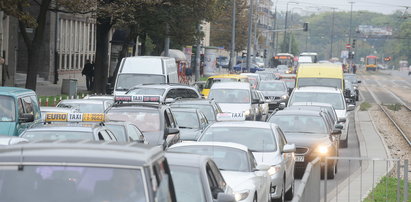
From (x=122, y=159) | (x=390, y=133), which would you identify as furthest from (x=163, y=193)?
(x=390, y=133)

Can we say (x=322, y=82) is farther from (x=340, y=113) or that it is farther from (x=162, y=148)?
(x=162, y=148)

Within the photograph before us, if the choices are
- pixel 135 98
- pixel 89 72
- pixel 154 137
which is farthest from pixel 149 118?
pixel 89 72

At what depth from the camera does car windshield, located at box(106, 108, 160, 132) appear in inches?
784

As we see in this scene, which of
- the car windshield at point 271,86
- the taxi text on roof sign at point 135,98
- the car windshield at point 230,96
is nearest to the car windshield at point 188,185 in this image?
the taxi text on roof sign at point 135,98

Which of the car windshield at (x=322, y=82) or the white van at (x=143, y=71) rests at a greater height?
the white van at (x=143, y=71)

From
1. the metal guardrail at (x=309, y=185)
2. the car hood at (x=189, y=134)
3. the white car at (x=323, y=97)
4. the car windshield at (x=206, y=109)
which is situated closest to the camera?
the metal guardrail at (x=309, y=185)

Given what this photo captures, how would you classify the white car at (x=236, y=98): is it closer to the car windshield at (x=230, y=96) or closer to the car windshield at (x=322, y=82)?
the car windshield at (x=230, y=96)

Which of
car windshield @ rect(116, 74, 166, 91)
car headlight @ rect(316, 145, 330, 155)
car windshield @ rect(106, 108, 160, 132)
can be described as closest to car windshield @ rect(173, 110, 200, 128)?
car windshield @ rect(106, 108, 160, 132)

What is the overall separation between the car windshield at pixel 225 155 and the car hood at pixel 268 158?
2306 mm

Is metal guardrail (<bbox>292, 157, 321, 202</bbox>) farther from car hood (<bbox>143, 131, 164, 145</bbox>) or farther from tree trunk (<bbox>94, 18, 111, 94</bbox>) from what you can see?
tree trunk (<bbox>94, 18, 111, 94</bbox>)

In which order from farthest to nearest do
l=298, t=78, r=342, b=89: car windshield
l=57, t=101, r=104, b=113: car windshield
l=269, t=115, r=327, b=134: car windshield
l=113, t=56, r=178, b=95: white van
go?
l=298, t=78, r=342, b=89: car windshield, l=113, t=56, r=178, b=95: white van, l=57, t=101, r=104, b=113: car windshield, l=269, t=115, r=327, b=134: car windshield

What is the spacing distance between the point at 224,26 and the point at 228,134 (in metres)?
95.4

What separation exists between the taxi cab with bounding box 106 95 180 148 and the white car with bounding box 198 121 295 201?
2.60 meters

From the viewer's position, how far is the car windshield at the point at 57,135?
14219mm
